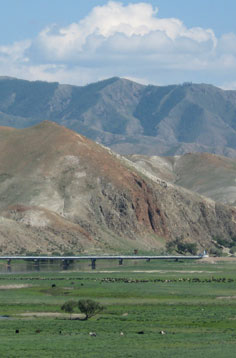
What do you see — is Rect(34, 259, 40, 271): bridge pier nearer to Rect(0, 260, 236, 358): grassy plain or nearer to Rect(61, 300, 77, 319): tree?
Rect(0, 260, 236, 358): grassy plain

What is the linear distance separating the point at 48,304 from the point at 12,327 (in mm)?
18691

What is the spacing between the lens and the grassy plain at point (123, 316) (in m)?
66.9

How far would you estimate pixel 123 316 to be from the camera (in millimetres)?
84812

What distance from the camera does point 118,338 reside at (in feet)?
234

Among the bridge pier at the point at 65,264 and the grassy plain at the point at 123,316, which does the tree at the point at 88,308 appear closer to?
the grassy plain at the point at 123,316

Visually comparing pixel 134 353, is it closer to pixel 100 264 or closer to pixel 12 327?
pixel 12 327

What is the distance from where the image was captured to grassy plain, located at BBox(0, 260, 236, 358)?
219 feet

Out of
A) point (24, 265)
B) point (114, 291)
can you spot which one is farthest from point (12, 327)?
point (24, 265)

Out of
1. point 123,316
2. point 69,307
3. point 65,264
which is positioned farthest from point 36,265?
point 123,316

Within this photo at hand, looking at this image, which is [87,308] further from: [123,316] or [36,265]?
[36,265]

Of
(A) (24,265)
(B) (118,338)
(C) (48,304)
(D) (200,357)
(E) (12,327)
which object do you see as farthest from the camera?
(A) (24,265)

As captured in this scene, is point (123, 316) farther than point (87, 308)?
Yes

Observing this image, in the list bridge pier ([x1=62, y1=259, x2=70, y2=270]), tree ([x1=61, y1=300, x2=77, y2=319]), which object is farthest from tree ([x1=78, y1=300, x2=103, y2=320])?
bridge pier ([x1=62, y1=259, x2=70, y2=270])

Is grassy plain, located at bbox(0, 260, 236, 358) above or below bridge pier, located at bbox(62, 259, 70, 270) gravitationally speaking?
above
